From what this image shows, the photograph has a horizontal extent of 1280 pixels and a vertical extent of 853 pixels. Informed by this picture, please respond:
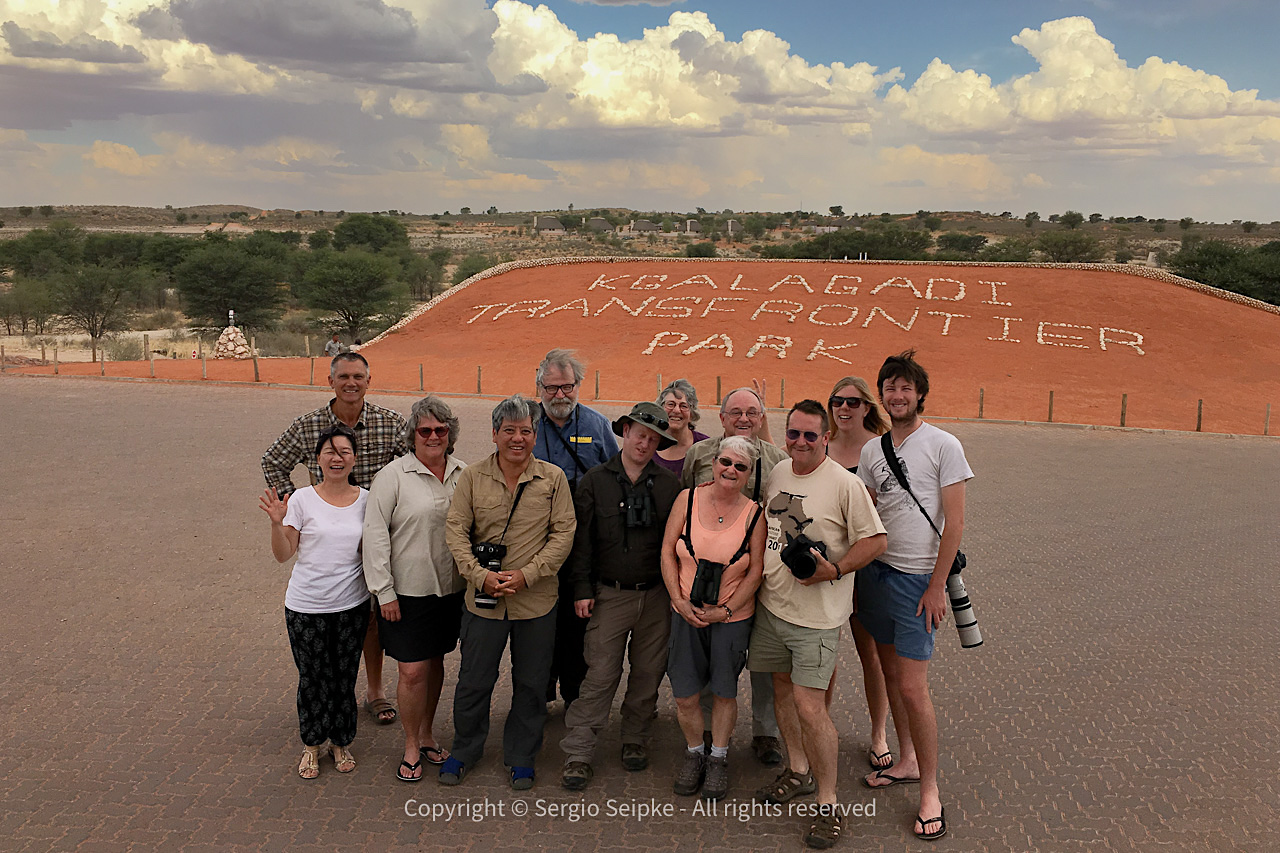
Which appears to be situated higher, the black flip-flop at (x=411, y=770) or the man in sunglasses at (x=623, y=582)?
the man in sunglasses at (x=623, y=582)

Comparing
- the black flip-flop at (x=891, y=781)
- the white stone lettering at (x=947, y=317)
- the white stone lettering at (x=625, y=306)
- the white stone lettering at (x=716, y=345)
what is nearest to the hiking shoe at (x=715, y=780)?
the black flip-flop at (x=891, y=781)

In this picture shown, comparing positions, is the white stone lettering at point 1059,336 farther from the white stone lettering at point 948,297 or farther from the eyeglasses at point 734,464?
the eyeglasses at point 734,464

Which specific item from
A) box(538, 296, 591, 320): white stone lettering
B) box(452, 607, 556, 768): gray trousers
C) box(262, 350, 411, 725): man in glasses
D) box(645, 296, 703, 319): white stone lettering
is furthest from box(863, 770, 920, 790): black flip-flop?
box(538, 296, 591, 320): white stone lettering

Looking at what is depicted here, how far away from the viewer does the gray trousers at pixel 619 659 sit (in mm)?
5070

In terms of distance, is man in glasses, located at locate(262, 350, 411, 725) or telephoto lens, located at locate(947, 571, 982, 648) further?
man in glasses, located at locate(262, 350, 411, 725)

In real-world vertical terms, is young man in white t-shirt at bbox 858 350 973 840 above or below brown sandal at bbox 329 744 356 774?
above

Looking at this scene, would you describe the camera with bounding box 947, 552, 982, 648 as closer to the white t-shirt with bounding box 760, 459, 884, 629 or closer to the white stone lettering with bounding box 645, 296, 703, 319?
the white t-shirt with bounding box 760, 459, 884, 629

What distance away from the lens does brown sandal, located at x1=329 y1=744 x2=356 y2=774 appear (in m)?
5.13

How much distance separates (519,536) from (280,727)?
2284 millimetres

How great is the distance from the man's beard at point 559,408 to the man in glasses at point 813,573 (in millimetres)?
1380

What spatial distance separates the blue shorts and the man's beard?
1988mm

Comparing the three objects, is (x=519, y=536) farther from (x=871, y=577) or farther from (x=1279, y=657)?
(x=1279, y=657)

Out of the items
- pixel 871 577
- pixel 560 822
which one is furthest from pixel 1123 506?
pixel 560 822

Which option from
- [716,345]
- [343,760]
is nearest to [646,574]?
[343,760]
